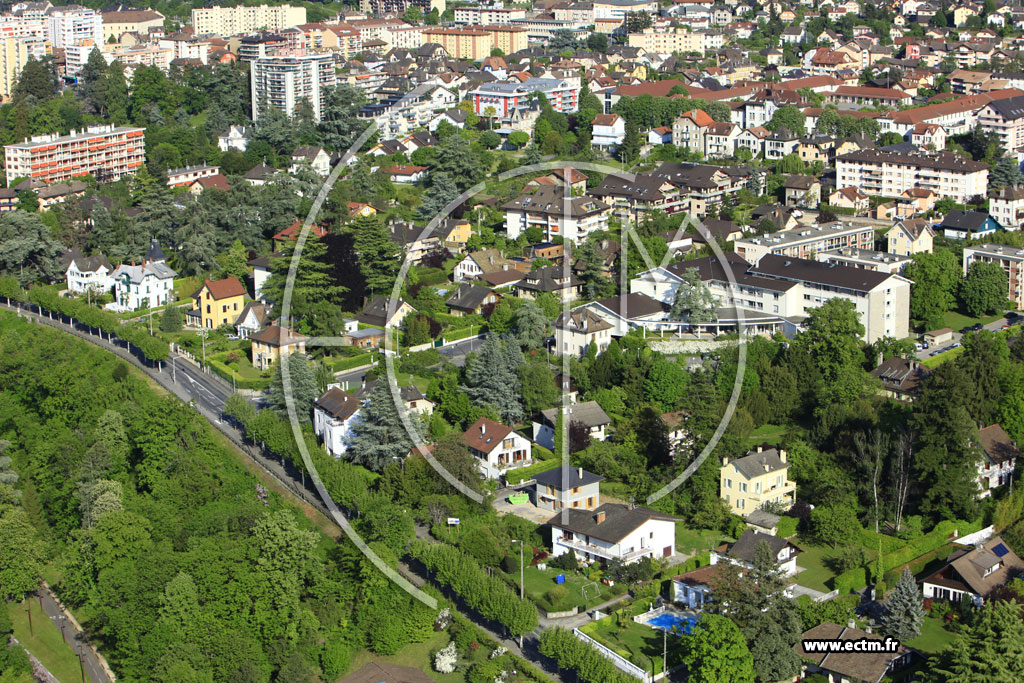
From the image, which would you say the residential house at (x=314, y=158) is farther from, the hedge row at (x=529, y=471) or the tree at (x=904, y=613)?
the tree at (x=904, y=613)

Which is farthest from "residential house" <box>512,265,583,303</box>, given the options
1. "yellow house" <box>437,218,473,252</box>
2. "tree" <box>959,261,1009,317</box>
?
"tree" <box>959,261,1009,317</box>

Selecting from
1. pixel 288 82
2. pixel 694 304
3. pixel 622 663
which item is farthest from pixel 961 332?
pixel 288 82

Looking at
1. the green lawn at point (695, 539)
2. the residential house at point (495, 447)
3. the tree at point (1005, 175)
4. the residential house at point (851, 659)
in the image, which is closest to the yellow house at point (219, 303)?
the residential house at point (495, 447)

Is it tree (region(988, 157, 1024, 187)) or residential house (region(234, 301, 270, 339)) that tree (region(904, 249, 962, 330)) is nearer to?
tree (region(988, 157, 1024, 187))

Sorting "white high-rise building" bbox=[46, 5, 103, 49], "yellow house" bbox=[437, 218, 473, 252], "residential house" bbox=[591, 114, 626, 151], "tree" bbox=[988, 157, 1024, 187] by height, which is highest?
"white high-rise building" bbox=[46, 5, 103, 49]

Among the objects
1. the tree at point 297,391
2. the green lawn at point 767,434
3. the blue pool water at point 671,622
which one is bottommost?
the blue pool water at point 671,622

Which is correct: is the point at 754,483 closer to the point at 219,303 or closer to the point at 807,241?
the point at 807,241
